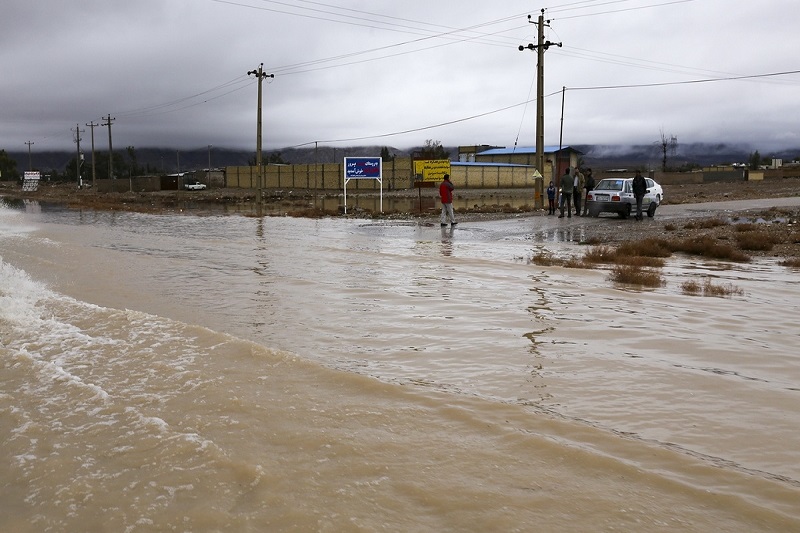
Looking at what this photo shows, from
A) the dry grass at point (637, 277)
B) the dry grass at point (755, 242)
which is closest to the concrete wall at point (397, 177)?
the dry grass at point (755, 242)

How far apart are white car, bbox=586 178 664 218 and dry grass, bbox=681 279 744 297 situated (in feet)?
54.4

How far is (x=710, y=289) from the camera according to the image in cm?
1177

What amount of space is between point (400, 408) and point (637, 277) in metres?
8.04

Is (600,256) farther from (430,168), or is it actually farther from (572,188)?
(430,168)

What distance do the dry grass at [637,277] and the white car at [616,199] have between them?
50.1 ft

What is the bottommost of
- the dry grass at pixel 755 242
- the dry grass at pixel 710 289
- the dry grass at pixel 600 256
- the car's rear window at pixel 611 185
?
the dry grass at pixel 710 289

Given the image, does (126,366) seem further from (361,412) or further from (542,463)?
(542,463)

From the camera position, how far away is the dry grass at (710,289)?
38.0 ft

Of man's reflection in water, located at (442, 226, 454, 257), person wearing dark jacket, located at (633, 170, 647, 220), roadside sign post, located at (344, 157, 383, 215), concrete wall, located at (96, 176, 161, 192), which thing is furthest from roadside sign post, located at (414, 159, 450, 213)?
concrete wall, located at (96, 176, 161, 192)

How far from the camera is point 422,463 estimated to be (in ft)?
16.1

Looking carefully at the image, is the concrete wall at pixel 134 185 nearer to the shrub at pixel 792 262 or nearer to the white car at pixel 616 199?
the white car at pixel 616 199

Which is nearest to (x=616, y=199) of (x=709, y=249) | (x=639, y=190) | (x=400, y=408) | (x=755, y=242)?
(x=639, y=190)

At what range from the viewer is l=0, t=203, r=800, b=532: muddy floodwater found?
14.2ft

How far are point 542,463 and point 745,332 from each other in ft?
16.7
